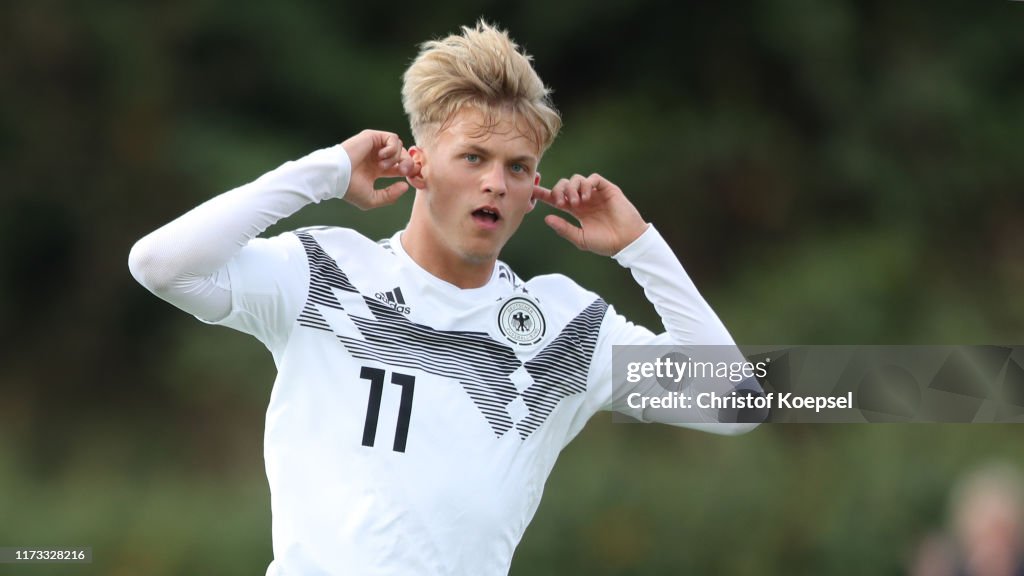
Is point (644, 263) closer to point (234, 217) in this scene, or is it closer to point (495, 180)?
point (495, 180)

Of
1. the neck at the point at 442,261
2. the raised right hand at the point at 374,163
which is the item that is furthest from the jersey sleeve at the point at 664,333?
the raised right hand at the point at 374,163

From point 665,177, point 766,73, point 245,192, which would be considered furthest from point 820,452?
point 245,192

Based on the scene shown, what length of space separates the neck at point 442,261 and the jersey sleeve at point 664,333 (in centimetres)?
40

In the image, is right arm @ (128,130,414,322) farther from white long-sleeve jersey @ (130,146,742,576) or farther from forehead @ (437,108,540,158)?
forehead @ (437,108,540,158)

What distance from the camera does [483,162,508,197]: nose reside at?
335cm

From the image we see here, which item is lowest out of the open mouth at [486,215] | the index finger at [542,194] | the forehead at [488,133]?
the open mouth at [486,215]

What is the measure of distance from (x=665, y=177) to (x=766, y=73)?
1.29 meters

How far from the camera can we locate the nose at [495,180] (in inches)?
132

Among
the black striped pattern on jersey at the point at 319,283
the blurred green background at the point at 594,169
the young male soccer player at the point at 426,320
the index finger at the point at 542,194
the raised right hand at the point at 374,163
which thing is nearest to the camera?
the young male soccer player at the point at 426,320

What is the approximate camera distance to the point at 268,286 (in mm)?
3211

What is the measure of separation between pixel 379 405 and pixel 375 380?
0.07m

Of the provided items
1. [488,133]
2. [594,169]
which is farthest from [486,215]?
[594,169]

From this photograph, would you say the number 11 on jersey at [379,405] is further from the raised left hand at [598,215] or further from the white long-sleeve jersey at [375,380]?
the raised left hand at [598,215]

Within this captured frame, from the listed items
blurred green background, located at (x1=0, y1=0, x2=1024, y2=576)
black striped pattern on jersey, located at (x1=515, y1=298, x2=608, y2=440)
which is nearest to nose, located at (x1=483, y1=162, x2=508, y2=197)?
black striped pattern on jersey, located at (x1=515, y1=298, x2=608, y2=440)
